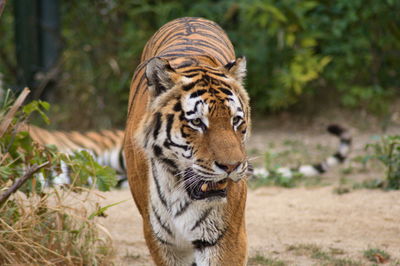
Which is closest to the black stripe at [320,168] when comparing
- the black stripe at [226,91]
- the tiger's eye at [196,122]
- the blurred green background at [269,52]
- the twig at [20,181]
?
the blurred green background at [269,52]

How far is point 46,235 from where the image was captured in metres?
3.66

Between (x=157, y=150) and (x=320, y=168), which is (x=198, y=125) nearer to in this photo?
(x=157, y=150)

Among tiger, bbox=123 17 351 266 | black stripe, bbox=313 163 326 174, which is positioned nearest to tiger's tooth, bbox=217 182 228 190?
tiger, bbox=123 17 351 266

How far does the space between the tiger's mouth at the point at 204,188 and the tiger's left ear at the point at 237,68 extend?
1.75 feet

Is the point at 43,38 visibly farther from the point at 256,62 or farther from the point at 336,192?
the point at 336,192

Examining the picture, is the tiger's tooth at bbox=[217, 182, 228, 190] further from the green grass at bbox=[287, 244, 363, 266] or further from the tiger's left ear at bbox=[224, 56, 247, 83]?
the green grass at bbox=[287, 244, 363, 266]

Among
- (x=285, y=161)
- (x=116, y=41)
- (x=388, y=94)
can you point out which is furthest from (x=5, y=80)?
(x=388, y=94)

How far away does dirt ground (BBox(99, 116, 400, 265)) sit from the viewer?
14.7ft

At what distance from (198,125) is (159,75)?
32cm

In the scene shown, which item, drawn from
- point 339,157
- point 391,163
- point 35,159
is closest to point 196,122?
point 35,159

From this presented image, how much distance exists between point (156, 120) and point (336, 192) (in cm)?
313

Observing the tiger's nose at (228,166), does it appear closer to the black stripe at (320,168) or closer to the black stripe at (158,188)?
the black stripe at (158,188)

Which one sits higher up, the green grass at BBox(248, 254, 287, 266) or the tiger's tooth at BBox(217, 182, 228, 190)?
the tiger's tooth at BBox(217, 182, 228, 190)

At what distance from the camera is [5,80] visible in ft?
32.0
